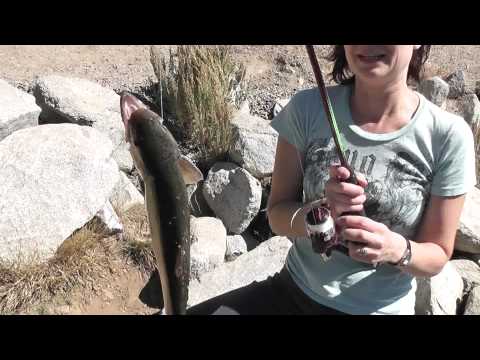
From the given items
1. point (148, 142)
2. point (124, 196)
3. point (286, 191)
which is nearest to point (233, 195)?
point (124, 196)

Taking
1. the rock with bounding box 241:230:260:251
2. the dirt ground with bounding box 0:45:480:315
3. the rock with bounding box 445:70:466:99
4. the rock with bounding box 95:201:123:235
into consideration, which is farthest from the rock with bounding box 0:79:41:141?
the rock with bounding box 445:70:466:99

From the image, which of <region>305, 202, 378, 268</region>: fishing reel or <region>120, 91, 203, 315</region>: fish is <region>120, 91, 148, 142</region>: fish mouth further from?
<region>305, 202, 378, 268</region>: fishing reel

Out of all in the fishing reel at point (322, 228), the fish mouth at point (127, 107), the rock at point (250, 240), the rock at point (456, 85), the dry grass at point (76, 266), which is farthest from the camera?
the rock at point (456, 85)

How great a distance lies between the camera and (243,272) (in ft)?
12.4

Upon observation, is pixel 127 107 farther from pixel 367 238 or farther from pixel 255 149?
pixel 255 149

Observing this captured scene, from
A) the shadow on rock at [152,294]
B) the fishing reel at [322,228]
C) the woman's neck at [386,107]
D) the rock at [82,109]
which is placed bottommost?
the shadow on rock at [152,294]

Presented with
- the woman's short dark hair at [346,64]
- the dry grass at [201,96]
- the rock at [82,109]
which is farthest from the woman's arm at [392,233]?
the rock at [82,109]

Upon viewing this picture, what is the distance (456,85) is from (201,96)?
3.00 metres

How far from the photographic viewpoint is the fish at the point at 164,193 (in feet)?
5.25

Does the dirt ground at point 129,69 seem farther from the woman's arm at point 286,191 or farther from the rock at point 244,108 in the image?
the woman's arm at point 286,191

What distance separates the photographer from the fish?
160 centimetres

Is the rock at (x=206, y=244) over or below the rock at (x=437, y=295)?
below

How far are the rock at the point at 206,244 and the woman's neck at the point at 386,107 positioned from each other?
2.29m
